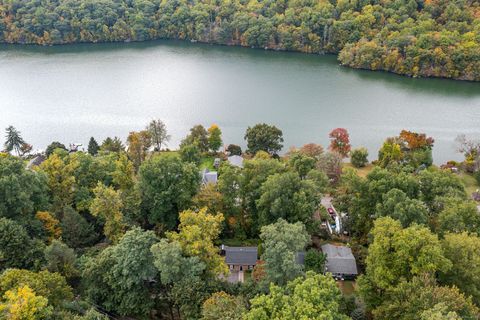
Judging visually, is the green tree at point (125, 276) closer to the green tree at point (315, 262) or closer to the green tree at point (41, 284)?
the green tree at point (41, 284)

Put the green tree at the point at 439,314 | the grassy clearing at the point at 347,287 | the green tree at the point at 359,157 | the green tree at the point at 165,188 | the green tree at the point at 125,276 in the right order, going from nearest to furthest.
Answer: the green tree at the point at 439,314 < the green tree at the point at 125,276 < the grassy clearing at the point at 347,287 < the green tree at the point at 165,188 < the green tree at the point at 359,157

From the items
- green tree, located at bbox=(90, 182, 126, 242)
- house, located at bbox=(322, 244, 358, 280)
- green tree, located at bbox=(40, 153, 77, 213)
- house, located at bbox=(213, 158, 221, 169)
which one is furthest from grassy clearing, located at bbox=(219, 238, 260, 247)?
house, located at bbox=(213, 158, 221, 169)

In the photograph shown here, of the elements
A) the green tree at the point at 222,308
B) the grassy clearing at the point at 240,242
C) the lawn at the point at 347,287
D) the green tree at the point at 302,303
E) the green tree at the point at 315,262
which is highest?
the green tree at the point at 302,303

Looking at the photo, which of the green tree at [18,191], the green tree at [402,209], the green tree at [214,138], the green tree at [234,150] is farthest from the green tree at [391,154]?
the green tree at [18,191]

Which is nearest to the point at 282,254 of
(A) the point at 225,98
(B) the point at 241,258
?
(B) the point at 241,258

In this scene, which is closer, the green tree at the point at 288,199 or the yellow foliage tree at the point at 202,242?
the yellow foliage tree at the point at 202,242
